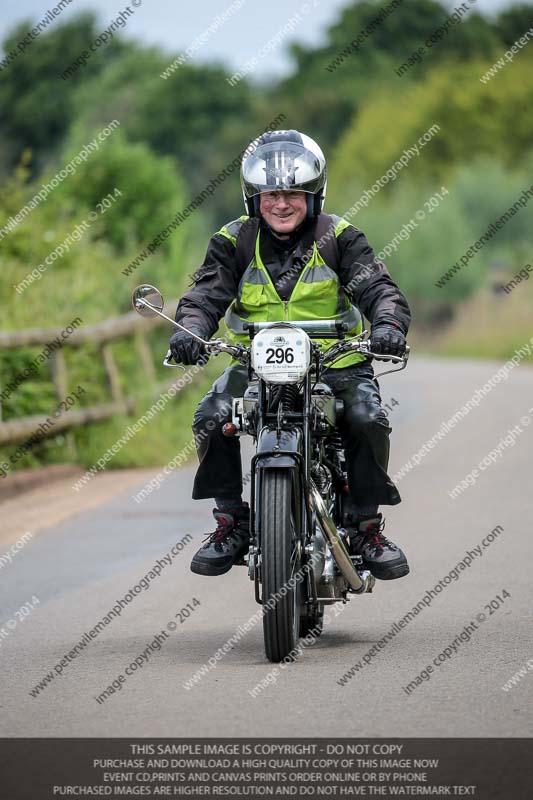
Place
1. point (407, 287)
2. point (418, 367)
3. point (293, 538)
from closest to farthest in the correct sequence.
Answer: point (293, 538) < point (418, 367) < point (407, 287)

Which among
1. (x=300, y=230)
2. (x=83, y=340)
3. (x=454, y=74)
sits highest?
(x=454, y=74)

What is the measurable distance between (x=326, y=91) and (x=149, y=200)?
67026 mm

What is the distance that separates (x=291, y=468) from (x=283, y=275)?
107cm

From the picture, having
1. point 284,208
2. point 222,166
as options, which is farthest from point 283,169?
point 222,166

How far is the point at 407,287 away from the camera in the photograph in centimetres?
5147

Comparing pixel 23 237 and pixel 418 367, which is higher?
Answer: pixel 23 237

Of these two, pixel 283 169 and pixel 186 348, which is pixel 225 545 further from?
pixel 283 169

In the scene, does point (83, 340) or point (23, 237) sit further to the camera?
point (23, 237)

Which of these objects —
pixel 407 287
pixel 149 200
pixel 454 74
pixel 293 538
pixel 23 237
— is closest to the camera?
pixel 293 538

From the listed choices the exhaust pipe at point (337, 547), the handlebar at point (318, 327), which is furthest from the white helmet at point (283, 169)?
the exhaust pipe at point (337, 547)

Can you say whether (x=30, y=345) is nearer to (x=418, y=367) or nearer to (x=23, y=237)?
(x=23, y=237)

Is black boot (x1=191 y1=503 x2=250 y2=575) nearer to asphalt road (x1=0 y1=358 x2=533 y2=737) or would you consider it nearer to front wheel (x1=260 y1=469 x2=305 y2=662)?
asphalt road (x1=0 y1=358 x2=533 y2=737)
